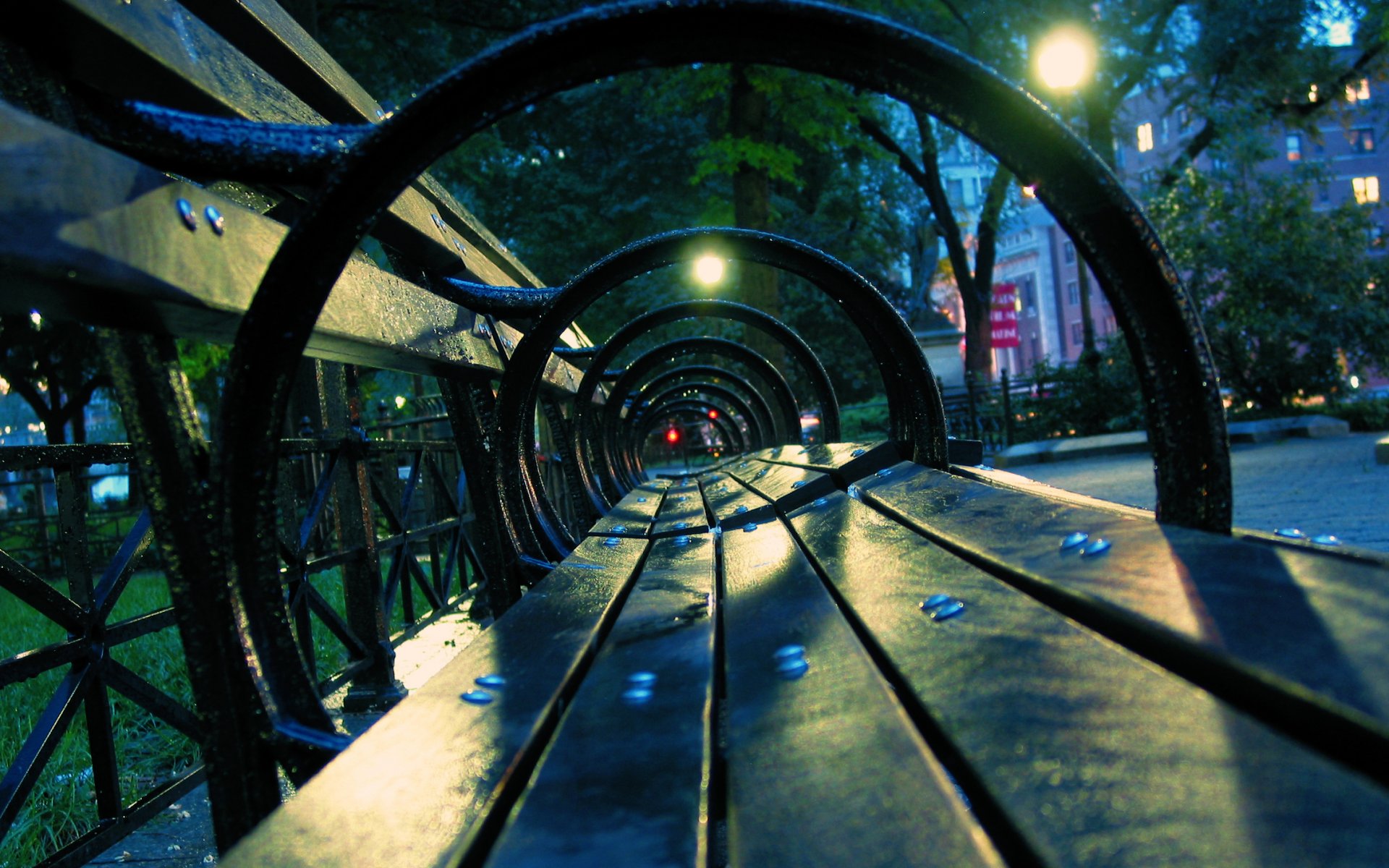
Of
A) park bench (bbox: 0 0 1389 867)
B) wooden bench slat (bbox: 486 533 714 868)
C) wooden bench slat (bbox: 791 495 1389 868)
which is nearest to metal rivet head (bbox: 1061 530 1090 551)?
park bench (bbox: 0 0 1389 867)

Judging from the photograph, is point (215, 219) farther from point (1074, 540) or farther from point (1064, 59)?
point (1064, 59)

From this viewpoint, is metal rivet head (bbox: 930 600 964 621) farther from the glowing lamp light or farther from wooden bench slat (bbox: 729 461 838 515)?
the glowing lamp light

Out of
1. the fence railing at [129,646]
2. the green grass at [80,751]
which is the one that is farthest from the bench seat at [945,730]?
the green grass at [80,751]

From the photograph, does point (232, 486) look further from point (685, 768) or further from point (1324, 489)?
point (1324, 489)

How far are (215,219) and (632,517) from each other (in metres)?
1.99

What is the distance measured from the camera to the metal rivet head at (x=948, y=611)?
97cm

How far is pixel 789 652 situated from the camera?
100cm

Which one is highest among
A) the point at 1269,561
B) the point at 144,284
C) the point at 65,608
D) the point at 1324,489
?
the point at 144,284

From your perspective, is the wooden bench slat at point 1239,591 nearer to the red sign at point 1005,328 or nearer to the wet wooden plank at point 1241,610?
the wet wooden plank at point 1241,610

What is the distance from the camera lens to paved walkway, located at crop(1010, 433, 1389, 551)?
5184mm

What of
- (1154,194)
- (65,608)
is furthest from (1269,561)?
(1154,194)

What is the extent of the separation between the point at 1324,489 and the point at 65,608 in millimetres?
7313

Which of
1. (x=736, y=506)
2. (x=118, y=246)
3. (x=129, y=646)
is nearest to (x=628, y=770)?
(x=118, y=246)

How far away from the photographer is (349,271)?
4.80 feet
